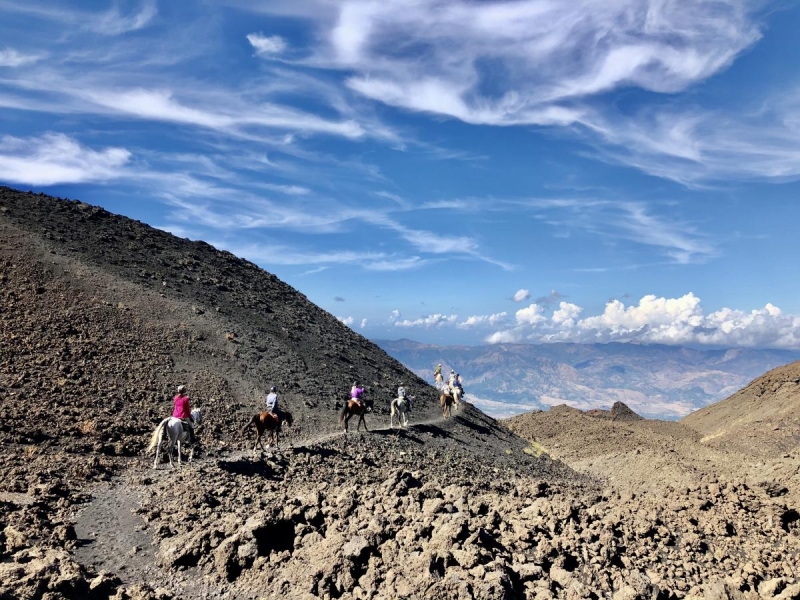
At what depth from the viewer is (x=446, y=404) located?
112 ft

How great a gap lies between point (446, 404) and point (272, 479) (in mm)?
19058

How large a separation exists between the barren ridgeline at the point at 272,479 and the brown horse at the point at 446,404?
0.90 m

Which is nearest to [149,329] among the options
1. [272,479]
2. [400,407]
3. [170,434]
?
[170,434]

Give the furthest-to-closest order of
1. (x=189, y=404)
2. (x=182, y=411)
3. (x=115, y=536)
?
1. (x=189, y=404)
2. (x=182, y=411)
3. (x=115, y=536)

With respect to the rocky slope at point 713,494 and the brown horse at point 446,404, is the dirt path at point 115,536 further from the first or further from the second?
the brown horse at point 446,404

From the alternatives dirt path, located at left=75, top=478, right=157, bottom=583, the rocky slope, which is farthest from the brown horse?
dirt path, located at left=75, top=478, right=157, bottom=583

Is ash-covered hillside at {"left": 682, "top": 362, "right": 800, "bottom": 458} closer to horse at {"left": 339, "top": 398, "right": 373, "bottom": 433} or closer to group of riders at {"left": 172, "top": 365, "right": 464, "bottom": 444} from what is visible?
group of riders at {"left": 172, "top": 365, "right": 464, "bottom": 444}

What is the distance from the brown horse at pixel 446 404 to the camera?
33.4 meters

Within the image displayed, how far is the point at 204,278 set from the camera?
40438 mm

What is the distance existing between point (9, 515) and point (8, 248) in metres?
26.4

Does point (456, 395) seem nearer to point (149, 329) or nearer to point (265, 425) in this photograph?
point (265, 425)

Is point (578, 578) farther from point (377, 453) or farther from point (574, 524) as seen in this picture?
point (377, 453)

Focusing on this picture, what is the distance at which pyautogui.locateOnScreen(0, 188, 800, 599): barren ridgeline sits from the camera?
354 inches

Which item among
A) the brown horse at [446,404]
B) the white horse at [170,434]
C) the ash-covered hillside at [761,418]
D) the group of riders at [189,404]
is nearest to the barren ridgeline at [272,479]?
the white horse at [170,434]
